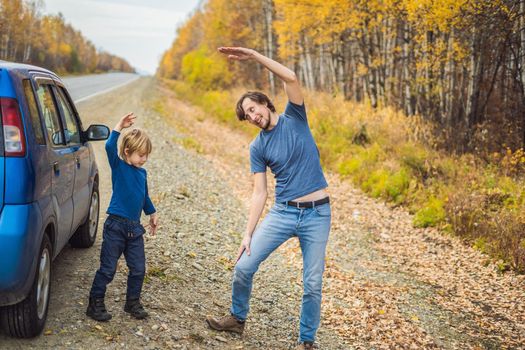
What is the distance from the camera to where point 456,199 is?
9.80 m

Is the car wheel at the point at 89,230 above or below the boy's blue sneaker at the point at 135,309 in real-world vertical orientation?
above

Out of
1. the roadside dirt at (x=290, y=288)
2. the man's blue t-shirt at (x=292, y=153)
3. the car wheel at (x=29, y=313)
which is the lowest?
the roadside dirt at (x=290, y=288)

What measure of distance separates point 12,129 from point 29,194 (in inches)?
17.3

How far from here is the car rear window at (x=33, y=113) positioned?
12.2 feet

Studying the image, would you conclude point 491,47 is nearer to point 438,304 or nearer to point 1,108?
point 438,304

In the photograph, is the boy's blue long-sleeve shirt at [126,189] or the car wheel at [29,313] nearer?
the car wheel at [29,313]

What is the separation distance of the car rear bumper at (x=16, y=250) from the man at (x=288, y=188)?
5.28 ft

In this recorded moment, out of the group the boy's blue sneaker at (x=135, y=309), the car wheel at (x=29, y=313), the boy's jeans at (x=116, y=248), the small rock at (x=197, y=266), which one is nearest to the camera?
the car wheel at (x=29, y=313)

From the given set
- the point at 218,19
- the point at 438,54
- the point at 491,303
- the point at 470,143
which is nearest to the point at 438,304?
the point at 491,303

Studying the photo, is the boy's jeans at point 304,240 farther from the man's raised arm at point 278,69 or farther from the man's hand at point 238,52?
the man's hand at point 238,52

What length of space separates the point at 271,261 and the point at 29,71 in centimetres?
456

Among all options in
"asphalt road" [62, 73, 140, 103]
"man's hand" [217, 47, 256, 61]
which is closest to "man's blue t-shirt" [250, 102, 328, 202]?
"man's hand" [217, 47, 256, 61]

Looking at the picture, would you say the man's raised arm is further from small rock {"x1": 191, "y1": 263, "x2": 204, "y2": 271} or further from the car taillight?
small rock {"x1": 191, "y1": 263, "x2": 204, "y2": 271}

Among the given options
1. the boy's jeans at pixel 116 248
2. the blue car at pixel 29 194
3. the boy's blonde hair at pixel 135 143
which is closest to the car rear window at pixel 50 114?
the blue car at pixel 29 194
